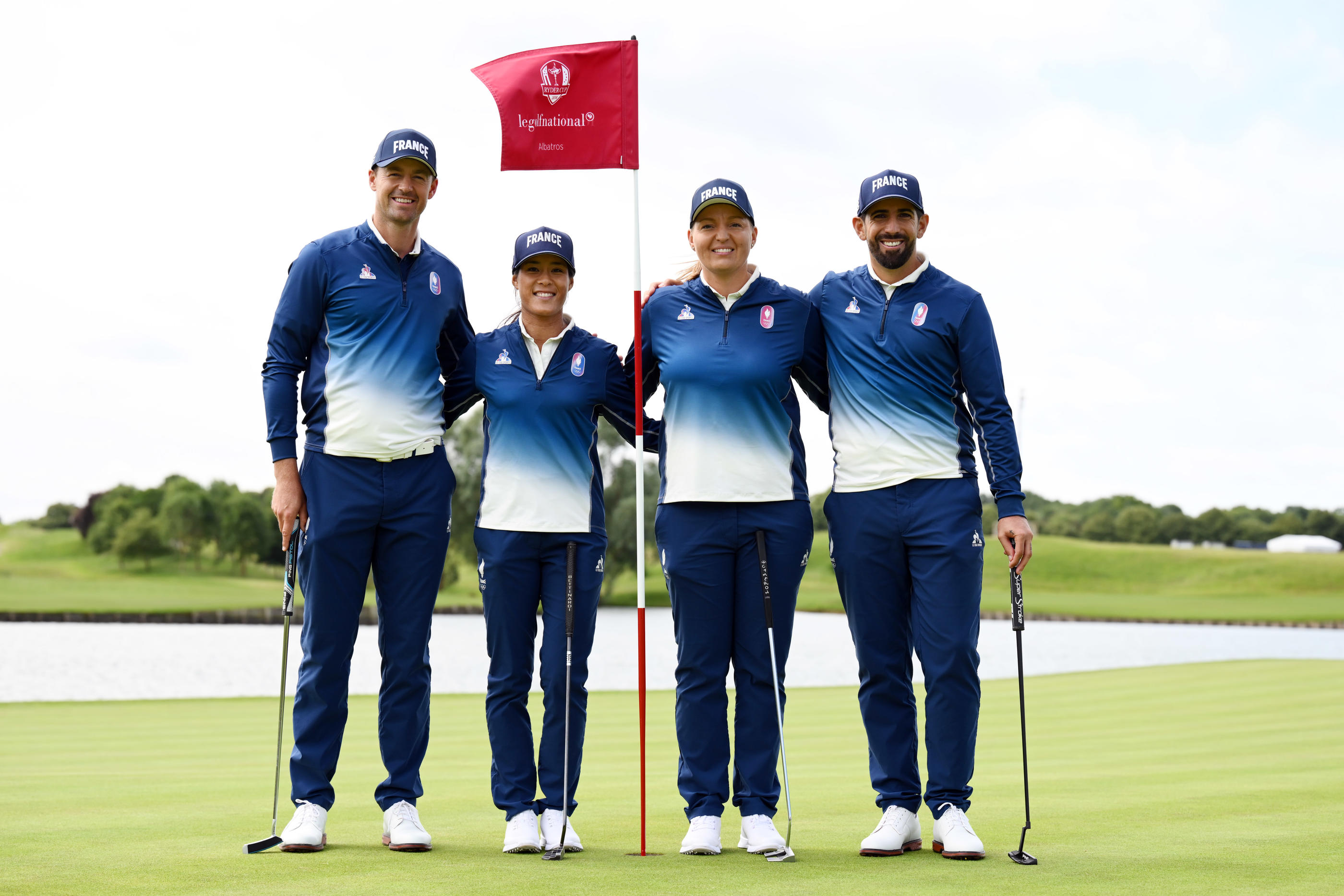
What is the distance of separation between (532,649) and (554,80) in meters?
2.52

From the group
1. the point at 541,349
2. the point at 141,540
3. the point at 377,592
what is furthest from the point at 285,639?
the point at 141,540

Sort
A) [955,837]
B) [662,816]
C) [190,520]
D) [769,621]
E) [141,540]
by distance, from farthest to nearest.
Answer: [141,540] → [190,520] → [662,816] → [769,621] → [955,837]

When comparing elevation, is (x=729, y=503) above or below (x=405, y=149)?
below

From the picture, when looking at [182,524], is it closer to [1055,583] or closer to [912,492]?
[1055,583]

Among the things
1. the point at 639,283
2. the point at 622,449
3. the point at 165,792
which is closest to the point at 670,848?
the point at 639,283

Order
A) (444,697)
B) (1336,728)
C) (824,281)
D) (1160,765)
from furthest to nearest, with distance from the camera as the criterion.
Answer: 1. (444,697)
2. (1336,728)
3. (1160,765)
4. (824,281)

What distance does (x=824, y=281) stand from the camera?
5262 mm

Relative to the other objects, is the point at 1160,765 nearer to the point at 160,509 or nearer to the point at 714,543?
the point at 714,543

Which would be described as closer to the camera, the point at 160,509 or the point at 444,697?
the point at 444,697

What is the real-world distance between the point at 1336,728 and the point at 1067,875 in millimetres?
9521

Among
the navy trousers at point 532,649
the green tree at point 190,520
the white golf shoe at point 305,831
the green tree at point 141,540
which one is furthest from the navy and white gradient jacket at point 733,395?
the green tree at point 141,540

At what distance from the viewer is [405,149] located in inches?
200

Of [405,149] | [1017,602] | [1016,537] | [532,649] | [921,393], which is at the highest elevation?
[405,149]

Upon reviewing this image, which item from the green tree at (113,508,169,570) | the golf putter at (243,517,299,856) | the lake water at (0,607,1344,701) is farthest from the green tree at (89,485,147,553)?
the golf putter at (243,517,299,856)
